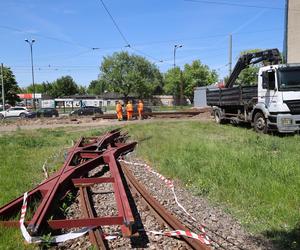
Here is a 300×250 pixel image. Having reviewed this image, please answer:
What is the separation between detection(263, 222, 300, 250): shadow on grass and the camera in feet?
17.4

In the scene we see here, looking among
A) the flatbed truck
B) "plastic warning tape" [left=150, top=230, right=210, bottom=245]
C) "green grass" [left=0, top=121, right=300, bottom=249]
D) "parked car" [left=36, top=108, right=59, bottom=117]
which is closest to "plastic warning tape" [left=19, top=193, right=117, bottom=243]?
"green grass" [left=0, top=121, right=300, bottom=249]

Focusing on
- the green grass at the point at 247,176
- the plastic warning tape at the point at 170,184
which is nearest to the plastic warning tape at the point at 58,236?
the plastic warning tape at the point at 170,184

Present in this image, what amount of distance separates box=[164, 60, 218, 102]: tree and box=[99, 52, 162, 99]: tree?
219 inches

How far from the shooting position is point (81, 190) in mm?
8344

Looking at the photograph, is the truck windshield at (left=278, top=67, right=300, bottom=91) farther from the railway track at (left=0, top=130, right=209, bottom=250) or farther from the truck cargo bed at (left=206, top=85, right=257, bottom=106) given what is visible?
the railway track at (left=0, top=130, right=209, bottom=250)

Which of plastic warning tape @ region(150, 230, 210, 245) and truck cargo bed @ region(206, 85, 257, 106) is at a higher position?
truck cargo bed @ region(206, 85, 257, 106)

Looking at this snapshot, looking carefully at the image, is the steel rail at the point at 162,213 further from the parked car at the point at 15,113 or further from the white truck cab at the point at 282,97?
the parked car at the point at 15,113

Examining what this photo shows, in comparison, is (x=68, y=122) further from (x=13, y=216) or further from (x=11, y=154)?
(x=13, y=216)

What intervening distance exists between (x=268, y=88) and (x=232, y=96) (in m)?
4.60

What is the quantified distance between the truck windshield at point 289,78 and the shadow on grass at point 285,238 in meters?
11.4

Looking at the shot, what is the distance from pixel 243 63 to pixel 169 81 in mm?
88604

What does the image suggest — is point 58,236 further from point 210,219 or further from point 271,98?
point 271,98

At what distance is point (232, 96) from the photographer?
21766 millimetres

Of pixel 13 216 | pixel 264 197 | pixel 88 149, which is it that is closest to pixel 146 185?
pixel 264 197
